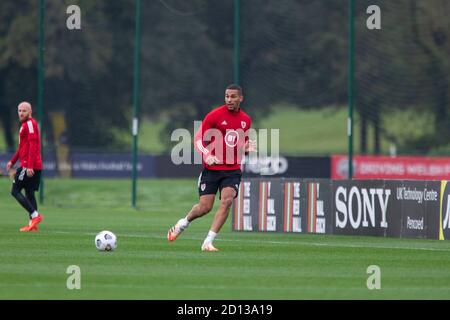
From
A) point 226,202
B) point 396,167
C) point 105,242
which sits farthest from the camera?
point 396,167

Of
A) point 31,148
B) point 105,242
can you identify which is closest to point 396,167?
point 31,148

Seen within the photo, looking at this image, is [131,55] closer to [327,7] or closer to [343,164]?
[327,7]

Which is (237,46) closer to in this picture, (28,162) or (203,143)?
(28,162)

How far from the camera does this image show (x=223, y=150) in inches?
752

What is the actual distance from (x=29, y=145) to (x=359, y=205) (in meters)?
6.31

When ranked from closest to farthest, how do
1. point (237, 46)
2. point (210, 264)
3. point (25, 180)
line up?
point (210, 264) < point (25, 180) < point (237, 46)

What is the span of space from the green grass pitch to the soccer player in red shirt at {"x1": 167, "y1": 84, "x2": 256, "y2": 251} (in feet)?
2.41

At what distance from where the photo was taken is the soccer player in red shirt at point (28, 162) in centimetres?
2412

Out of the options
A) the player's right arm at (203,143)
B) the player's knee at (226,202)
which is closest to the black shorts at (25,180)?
the player's right arm at (203,143)

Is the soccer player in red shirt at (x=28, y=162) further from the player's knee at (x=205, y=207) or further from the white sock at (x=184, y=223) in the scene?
the player's knee at (x=205, y=207)
